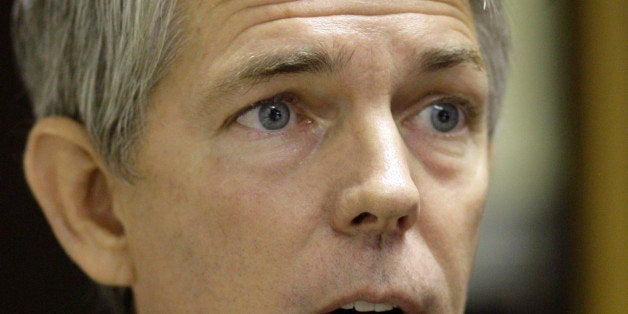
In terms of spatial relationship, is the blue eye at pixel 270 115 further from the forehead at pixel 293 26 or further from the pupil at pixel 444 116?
the pupil at pixel 444 116

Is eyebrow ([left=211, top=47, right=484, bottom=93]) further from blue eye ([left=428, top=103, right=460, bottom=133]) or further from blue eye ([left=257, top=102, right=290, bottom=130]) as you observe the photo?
blue eye ([left=428, top=103, right=460, bottom=133])

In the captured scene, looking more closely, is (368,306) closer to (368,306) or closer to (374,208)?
(368,306)

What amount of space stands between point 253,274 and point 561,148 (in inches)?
67.3

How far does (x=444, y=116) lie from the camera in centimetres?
148

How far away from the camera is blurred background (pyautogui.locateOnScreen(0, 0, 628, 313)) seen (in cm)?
260

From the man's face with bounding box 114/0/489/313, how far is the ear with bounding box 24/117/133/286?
0.35 ft

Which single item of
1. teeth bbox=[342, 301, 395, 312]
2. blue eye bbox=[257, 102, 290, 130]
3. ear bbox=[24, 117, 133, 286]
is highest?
blue eye bbox=[257, 102, 290, 130]

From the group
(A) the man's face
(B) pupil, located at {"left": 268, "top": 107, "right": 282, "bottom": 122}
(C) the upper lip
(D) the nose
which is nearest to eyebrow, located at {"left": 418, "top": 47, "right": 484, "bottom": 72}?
(A) the man's face

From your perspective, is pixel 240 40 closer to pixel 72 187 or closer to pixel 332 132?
pixel 332 132

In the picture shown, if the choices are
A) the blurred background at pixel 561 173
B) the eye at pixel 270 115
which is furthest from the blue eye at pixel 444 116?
the blurred background at pixel 561 173

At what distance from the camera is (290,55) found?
128 centimetres

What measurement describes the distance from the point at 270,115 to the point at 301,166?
4.0 inches

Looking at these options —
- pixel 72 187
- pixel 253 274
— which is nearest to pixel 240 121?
pixel 253 274

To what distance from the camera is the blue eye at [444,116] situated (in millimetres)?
1459
